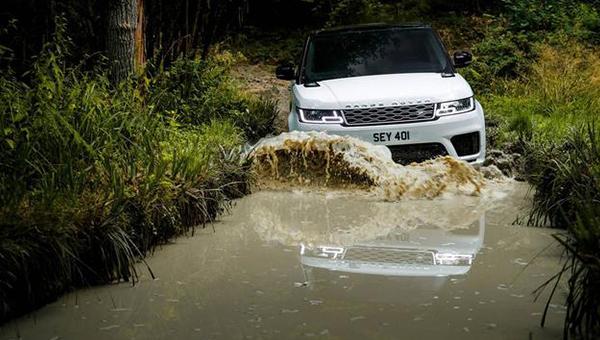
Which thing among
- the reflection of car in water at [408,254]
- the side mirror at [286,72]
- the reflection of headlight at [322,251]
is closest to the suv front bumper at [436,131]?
the side mirror at [286,72]

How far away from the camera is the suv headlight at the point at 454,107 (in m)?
9.11

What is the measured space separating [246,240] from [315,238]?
1.71 ft

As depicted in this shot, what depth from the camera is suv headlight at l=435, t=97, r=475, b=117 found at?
9.11 m

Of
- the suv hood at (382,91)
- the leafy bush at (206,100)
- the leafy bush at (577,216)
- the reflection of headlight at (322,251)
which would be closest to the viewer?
the leafy bush at (577,216)

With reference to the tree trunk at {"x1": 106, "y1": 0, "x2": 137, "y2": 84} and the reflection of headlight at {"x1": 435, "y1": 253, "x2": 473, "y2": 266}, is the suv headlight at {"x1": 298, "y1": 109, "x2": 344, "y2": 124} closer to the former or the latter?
the tree trunk at {"x1": 106, "y1": 0, "x2": 137, "y2": 84}

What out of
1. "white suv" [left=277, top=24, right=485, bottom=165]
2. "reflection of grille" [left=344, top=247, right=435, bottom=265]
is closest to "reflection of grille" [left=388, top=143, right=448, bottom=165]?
"white suv" [left=277, top=24, right=485, bottom=165]

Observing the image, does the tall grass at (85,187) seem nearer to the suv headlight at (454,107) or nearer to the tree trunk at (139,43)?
the tree trunk at (139,43)

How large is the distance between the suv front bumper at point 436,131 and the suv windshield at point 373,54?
3.77 feet

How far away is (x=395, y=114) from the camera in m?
9.00

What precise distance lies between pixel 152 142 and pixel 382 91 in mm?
3018

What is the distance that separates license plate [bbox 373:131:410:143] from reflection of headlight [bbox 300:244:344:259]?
281 centimetres

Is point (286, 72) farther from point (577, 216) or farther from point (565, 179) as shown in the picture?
point (577, 216)

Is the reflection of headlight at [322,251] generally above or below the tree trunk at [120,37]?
below

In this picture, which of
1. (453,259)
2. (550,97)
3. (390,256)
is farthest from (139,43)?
(550,97)
